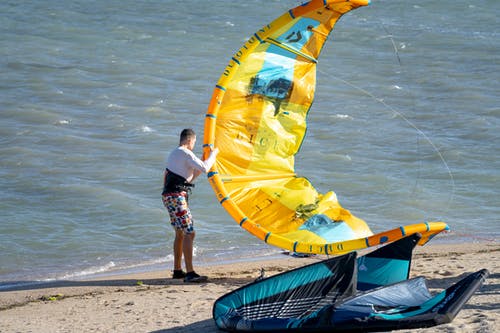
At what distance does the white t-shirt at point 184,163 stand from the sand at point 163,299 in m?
1.15

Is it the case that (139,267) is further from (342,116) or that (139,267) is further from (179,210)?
(342,116)

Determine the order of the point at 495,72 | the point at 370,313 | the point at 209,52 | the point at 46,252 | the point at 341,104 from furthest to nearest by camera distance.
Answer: the point at 209,52, the point at 495,72, the point at 341,104, the point at 46,252, the point at 370,313

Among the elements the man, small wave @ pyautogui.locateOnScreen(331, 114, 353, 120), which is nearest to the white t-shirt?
the man

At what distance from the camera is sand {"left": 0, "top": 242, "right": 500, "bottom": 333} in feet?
22.0

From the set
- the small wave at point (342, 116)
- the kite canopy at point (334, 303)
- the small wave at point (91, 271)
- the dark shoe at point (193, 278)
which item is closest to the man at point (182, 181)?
the dark shoe at point (193, 278)

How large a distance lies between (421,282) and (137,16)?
23.4 metres

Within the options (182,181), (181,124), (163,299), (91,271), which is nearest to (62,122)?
(181,124)

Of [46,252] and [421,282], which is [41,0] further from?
[421,282]

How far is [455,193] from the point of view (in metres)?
13.3

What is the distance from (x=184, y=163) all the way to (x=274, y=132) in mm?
1844

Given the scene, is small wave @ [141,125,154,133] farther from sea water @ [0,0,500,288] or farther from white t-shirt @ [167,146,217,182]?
white t-shirt @ [167,146,217,182]

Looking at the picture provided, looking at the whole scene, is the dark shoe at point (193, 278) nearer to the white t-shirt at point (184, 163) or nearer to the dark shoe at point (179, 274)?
the dark shoe at point (179, 274)

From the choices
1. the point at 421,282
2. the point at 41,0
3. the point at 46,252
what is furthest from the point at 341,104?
the point at 41,0

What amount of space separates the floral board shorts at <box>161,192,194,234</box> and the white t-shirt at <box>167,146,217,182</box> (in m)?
0.20
